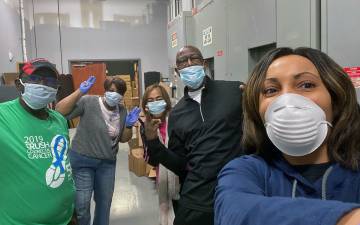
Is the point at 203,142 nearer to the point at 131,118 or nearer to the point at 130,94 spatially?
the point at 131,118

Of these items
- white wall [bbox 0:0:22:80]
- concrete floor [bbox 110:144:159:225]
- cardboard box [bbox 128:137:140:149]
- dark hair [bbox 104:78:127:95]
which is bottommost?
concrete floor [bbox 110:144:159:225]

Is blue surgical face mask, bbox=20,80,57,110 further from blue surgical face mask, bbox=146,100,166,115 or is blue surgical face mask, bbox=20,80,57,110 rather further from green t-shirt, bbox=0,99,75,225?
blue surgical face mask, bbox=146,100,166,115

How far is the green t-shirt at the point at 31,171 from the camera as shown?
53.4 inches

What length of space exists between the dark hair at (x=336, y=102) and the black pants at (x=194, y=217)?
85cm

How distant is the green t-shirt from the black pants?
2.00ft

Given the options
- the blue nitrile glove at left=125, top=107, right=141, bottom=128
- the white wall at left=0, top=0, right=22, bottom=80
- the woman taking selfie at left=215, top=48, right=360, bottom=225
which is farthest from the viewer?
the white wall at left=0, top=0, right=22, bottom=80

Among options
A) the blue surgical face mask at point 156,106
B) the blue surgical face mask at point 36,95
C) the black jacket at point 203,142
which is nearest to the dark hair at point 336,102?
the black jacket at point 203,142

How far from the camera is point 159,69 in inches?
363

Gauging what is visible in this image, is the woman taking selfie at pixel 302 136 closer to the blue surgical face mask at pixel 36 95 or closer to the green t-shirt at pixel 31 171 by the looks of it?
the green t-shirt at pixel 31 171

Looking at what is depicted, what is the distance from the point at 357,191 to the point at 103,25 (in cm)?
887

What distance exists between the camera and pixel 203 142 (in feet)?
5.31

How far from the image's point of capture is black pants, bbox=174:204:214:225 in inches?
61.8

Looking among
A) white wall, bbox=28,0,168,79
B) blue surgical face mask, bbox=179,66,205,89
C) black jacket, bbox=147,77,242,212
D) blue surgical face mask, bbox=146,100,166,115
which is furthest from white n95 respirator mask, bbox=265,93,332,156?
white wall, bbox=28,0,168,79

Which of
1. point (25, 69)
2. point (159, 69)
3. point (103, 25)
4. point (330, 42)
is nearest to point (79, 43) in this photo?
point (103, 25)
